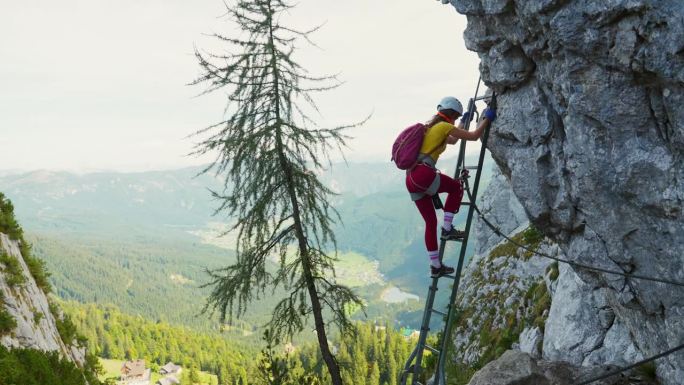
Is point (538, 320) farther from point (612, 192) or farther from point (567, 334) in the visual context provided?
point (612, 192)

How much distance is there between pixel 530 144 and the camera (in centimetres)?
828

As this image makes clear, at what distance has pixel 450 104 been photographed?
8398mm

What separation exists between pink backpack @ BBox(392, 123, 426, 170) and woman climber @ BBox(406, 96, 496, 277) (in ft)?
0.32

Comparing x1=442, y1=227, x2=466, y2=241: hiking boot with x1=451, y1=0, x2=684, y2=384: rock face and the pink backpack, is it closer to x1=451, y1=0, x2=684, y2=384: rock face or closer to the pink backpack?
x1=451, y1=0, x2=684, y2=384: rock face

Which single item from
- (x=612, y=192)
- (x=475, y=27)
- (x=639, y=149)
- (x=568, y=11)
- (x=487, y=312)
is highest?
(x=475, y=27)

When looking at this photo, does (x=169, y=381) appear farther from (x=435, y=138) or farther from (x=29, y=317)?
(x=435, y=138)

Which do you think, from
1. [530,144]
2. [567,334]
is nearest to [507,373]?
[567,334]

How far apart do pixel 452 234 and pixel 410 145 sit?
206cm

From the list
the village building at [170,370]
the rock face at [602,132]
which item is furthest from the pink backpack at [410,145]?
the village building at [170,370]

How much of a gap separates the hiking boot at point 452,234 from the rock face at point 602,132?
4.55 ft

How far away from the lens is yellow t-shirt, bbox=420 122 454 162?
8195 mm

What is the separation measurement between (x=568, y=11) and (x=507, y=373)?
6820 millimetres

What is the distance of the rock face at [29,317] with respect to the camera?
943 centimetres

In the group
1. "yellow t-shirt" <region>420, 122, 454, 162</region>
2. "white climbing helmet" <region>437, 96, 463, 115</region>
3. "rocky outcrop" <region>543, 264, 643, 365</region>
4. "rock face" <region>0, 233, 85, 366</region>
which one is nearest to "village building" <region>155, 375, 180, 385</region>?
"rock face" <region>0, 233, 85, 366</region>
